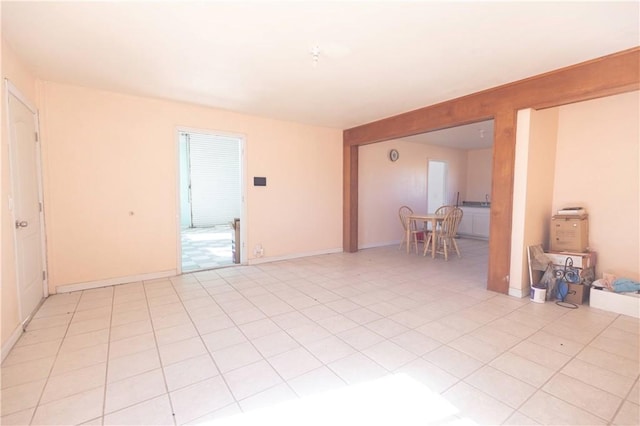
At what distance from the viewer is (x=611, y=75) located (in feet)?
8.50

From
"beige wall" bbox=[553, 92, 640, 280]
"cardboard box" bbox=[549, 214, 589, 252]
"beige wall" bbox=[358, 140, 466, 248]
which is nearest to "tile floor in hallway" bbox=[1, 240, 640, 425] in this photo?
"cardboard box" bbox=[549, 214, 589, 252]

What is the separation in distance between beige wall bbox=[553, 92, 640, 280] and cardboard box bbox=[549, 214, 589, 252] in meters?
0.20

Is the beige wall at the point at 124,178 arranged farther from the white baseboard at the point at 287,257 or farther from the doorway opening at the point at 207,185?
the doorway opening at the point at 207,185

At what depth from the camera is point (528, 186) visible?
3293mm

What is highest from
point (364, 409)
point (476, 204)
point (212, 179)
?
point (212, 179)

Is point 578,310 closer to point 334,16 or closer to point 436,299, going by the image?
point 436,299

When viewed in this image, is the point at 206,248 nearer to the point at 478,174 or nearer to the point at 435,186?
the point at 435,186

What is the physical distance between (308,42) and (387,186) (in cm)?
466

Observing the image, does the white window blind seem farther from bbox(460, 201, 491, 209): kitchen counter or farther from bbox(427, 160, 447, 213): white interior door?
bbox(460, 201, 491, 209): kitchen counter

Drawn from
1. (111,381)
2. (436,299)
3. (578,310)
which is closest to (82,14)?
(111,381)

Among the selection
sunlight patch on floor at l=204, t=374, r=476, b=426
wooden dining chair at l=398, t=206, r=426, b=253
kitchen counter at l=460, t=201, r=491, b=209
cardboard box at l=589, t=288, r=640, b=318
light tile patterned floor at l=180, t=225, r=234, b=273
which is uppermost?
kitchen counter at l=460, t=201, r=491, b=209

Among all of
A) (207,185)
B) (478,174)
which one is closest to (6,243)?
(207,185)

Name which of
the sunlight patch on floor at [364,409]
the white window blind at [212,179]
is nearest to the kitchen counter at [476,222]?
the sunlight patch on floor at [364,409]

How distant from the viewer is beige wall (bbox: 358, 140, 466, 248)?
629 centimetres
